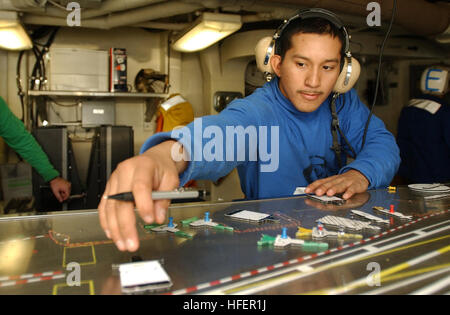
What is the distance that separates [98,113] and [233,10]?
2.00m

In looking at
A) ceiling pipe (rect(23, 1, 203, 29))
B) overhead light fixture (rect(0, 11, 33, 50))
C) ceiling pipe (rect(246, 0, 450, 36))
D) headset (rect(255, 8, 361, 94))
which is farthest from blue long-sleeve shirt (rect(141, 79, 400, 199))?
overhead light fixture (rect(0, 11, 33, 50))

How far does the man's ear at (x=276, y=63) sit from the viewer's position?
1.75 metres

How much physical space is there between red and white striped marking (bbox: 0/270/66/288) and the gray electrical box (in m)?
3.76

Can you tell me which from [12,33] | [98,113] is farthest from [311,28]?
[98,113]

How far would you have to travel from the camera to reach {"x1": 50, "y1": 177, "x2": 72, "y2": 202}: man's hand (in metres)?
3.03

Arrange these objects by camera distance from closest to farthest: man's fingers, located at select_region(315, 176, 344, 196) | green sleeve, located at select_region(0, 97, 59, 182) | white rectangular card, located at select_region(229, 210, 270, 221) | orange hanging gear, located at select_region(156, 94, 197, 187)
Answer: white rectangular card, located at select_region(229, 210, 270, 221)
man's fingers, located at select_region(315, 176, 344, 196)
green sleeve, located at select_region(0, 97, 59, 182)
orange hanging gear, located at select_region(156, 94, 197, 187)

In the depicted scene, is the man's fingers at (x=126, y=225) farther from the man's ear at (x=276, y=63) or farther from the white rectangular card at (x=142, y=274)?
the man's ear at (x=276, y=63)

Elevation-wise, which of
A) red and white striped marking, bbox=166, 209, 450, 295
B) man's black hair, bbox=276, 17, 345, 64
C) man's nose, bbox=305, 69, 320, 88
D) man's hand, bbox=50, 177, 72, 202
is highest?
man's black hair, bbox=276, 17, 345, 64

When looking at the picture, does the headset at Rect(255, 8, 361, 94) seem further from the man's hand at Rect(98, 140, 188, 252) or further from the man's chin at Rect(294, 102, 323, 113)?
the man's hand at Rect(98, 140, 188, 252)

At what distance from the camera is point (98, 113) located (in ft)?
14.1

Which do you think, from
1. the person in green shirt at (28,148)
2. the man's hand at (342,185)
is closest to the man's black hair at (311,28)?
the man's hand at (342,185)

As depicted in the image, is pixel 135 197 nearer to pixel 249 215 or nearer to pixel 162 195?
pixel 162 195
